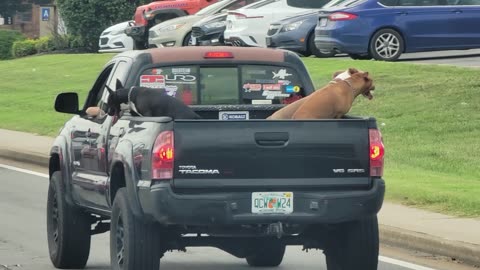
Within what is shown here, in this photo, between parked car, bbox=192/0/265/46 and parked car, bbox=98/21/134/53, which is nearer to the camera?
parked car, bbox=192/0/265/46

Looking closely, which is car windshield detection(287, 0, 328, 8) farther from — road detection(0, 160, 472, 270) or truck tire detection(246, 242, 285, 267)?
truck tire detection(246, 242, 285, 267)

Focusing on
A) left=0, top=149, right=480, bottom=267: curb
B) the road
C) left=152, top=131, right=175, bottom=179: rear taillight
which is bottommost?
the road

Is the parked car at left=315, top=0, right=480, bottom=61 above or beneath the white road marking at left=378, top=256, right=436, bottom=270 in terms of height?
above

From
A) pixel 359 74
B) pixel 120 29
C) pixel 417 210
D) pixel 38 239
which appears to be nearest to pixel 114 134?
pixel 359 74

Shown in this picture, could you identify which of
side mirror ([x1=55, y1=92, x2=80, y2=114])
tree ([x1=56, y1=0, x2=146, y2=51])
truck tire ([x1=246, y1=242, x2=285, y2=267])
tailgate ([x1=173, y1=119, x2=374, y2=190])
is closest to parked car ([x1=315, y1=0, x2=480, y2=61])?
truck tire ([x1=246, y1=242, x2=285, y2=267])

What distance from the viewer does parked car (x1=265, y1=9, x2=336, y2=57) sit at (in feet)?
91.5

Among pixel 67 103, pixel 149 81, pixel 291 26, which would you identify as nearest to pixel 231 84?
pixel 149 81

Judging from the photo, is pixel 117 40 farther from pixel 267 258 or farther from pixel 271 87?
pixel 271 87

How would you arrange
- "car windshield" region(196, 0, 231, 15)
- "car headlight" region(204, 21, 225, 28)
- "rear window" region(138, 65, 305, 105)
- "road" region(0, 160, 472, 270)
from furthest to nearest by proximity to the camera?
1. "car windshield" region(196, 0, 231, 15)
2. "car headlight" region(204, 21, 225, 28)
3. "road" region(0, 160, 472, 270)
4. "rear window" region(138, 65, 305, 105)

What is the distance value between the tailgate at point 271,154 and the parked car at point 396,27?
1746 centimetres

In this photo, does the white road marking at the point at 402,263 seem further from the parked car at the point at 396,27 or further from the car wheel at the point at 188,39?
the car wheel at the point at 188,39

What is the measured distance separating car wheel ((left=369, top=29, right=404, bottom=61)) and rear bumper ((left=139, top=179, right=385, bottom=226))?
17.6 metres

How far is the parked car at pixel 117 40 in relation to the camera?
37.8 m

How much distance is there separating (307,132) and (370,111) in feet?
43.7
